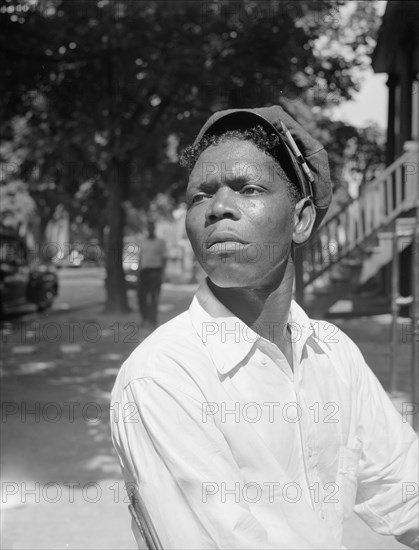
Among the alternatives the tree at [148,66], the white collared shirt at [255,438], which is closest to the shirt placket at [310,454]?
the white collared shirt at [255,438]

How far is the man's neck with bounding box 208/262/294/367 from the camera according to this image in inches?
56.2

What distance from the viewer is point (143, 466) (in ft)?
3.85

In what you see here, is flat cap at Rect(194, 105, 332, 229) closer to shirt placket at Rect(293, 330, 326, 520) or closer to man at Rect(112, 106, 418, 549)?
man at Rect(112, 106, 418, 549)

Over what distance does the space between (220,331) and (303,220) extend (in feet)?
1.06

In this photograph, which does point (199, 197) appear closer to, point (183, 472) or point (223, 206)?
point (223, 206)

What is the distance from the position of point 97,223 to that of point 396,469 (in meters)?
21.4

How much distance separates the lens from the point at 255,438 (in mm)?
1261

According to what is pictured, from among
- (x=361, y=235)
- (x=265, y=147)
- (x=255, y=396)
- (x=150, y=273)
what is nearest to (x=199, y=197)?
(x=265, y=147)

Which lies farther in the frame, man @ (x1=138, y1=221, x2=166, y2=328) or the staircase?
man @ (x1=138, y1=221, x2=166, y2=328)

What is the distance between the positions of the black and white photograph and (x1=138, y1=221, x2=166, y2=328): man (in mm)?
39

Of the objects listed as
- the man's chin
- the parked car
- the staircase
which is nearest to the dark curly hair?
the man's chin

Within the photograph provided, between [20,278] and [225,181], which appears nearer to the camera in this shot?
[225,181]

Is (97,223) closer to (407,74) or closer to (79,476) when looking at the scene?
(407,74)

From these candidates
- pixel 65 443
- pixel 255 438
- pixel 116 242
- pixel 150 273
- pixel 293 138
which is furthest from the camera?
pixel 116 242
